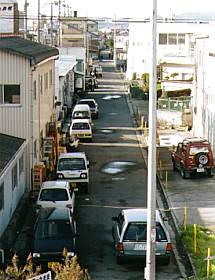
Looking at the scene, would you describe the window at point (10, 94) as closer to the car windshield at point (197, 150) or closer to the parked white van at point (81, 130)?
the car windshield at point (197, 150)

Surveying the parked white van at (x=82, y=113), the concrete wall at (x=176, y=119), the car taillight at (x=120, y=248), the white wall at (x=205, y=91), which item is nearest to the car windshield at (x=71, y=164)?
the white wall at (x=205, y=91)

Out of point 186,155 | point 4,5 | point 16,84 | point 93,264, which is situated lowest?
point 93,264

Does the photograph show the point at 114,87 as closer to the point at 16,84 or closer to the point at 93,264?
the point at 16,84

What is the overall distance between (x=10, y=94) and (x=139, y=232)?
11.2 meters

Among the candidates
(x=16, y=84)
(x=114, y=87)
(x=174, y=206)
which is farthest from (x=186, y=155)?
(x=114, y=87)

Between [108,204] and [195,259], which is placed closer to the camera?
[195,259]

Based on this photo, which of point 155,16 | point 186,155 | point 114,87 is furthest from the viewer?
point 114,87

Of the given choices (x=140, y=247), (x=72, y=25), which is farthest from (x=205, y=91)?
(x=72, y=25)

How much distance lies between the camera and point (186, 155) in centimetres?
3030

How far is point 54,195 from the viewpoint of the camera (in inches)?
917

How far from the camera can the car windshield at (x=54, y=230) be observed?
18.2m

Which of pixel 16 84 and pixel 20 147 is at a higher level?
pixel 16 84

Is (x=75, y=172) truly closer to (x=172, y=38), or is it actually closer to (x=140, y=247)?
(x=140, y=247)

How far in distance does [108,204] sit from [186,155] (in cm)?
576
